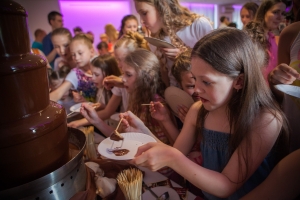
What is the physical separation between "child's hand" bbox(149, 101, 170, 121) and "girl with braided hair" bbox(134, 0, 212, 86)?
0.37 metres

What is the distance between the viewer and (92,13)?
27.4 feet

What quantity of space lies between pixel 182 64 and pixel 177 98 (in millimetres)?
277

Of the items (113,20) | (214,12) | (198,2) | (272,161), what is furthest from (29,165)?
(214,12)

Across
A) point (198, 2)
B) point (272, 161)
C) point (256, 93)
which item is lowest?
point (272, 161)

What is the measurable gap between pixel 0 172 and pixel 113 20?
28.9 feet

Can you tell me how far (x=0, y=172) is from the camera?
69 centimetres

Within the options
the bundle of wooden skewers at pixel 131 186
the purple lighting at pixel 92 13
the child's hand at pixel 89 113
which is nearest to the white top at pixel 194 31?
the child's hand at pixel 89 113

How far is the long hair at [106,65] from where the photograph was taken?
2357 mm

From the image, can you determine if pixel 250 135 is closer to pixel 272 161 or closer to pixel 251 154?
pixel 251 154

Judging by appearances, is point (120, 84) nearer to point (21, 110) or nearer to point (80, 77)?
point (80, 77)

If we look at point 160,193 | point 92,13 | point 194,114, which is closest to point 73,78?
point 194,114

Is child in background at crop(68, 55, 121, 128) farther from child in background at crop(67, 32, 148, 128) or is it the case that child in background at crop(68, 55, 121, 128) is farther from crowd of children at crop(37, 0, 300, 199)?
crowd of children at crop(37, 0, 300, 199)

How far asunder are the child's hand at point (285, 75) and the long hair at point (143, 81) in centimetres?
89

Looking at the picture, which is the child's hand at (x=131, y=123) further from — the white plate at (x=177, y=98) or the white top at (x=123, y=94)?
the white top at (x=123, y=94)
